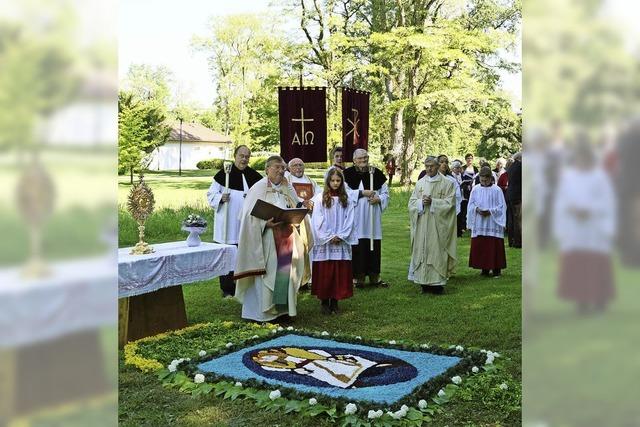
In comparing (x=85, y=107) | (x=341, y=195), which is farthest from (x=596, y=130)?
(x=341, y=195)

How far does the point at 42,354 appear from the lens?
1.73m

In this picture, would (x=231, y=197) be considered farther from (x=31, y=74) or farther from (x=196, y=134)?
(x=196, y=134)

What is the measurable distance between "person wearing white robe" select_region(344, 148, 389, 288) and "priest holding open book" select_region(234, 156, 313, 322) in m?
2.11

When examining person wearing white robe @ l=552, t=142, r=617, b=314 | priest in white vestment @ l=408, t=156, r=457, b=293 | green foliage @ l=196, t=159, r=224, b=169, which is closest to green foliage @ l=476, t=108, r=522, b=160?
green foliage @ l=196, t=159, r=224, b=169

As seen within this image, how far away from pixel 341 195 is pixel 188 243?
1.85 meters

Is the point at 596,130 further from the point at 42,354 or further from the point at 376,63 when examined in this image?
the point at 376,63

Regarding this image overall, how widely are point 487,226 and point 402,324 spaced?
3.36m

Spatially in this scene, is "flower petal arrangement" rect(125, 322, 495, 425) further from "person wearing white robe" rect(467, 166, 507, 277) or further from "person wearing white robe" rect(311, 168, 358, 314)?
"person wearing white robe" rect(467, 166, 507, 277)

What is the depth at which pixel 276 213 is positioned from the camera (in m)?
7.25

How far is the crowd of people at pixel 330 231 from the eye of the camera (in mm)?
7316

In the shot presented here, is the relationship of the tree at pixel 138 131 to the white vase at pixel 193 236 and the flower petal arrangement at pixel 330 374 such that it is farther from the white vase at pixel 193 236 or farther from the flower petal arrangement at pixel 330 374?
the flower petal arrangement at pixel 330 374

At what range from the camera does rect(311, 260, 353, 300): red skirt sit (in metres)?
7.73

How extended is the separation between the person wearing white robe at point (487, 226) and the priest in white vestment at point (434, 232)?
116 centimetres

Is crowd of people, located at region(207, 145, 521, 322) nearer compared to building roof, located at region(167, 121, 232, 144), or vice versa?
crowd of people, located at region(207, 145, 521, 322)
